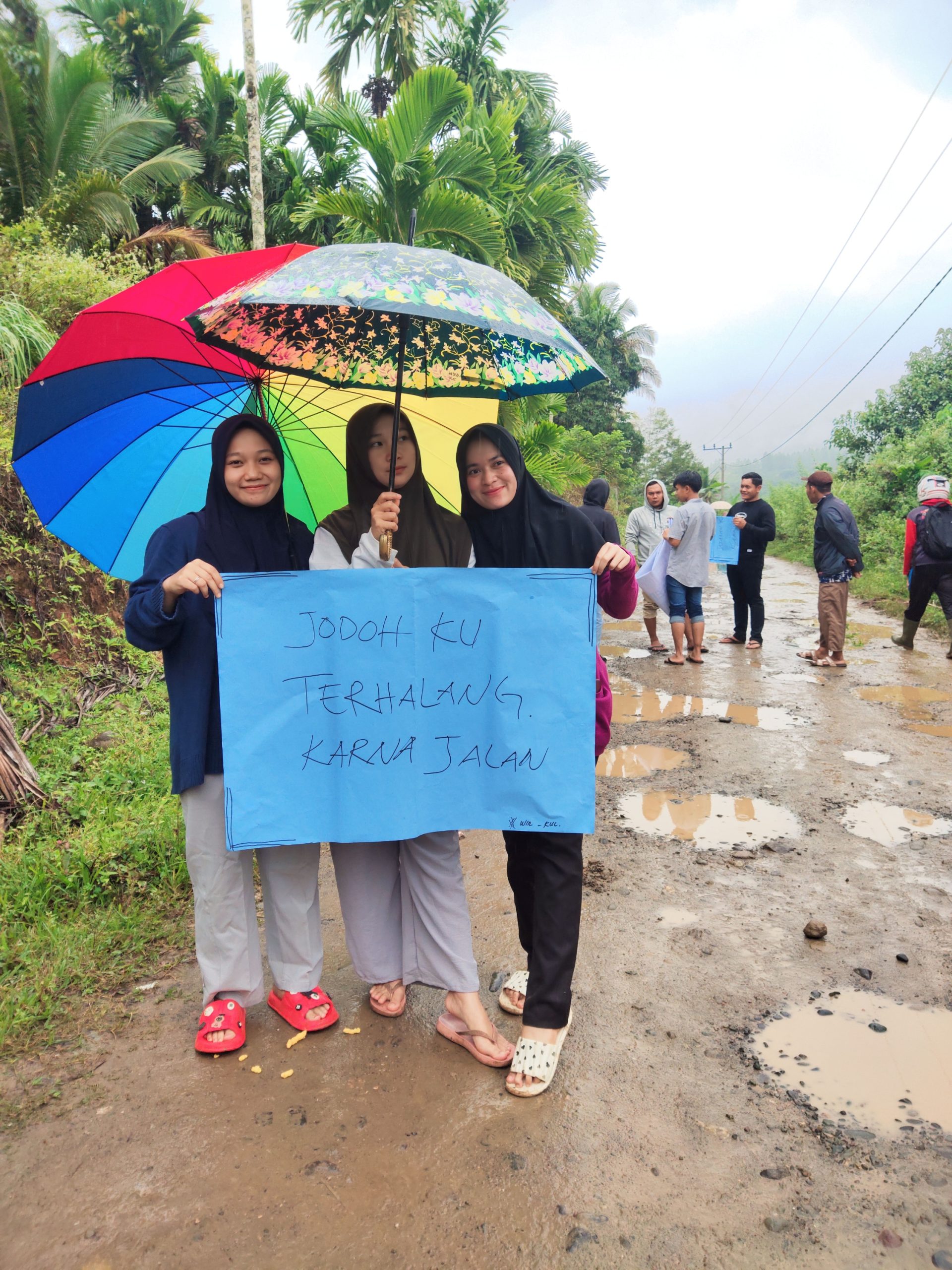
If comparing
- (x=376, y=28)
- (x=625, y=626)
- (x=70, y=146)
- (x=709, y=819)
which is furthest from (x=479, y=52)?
(x=709, y=819)

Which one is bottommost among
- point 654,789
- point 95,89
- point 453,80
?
point 654,789

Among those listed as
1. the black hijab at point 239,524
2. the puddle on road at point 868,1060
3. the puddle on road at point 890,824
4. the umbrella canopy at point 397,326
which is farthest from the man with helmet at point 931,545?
the black hijab at point 239,524

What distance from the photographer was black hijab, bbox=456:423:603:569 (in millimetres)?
2467

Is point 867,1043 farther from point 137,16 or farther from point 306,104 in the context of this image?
point 137,16

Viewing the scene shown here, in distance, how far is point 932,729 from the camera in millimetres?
5934

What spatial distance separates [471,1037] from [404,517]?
157 centimetres

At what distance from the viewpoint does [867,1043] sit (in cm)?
255

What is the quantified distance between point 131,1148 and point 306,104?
18.5 metres

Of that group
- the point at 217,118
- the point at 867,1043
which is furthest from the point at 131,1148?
the point at 217,118

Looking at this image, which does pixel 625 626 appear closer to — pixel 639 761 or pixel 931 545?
pixel 931 545

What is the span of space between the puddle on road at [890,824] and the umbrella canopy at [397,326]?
2.77m

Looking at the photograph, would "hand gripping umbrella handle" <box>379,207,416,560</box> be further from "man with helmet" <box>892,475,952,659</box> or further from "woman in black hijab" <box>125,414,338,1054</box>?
"man with helmet" <box>892,475,952,659</box>

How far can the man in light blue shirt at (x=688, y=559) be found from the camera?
8.14 metres

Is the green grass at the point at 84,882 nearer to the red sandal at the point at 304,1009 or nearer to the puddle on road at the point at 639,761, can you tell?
the red sandal at the point at 304,1009
